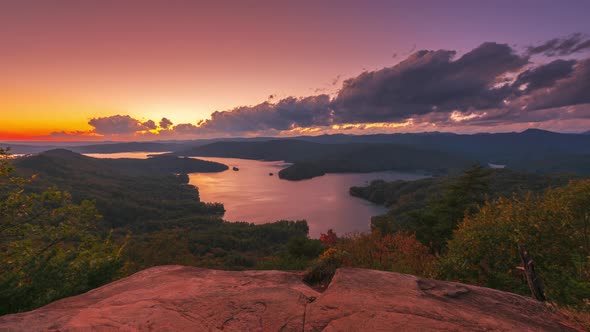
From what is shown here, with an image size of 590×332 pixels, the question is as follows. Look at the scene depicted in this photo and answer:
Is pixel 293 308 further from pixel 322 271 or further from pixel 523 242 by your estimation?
pixel 523 242

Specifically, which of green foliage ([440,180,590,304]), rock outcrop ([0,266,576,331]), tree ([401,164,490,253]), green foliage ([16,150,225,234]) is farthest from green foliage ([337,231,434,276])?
green foliage ([16,150,225,234])

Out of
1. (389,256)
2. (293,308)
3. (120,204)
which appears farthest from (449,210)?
(120,204)

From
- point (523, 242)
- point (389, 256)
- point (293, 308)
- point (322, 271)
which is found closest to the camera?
point (293, 308)

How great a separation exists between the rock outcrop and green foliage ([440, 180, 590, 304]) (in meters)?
6.78

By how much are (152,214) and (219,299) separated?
168778 millimetres

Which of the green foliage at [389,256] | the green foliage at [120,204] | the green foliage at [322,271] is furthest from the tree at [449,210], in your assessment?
the green foliage at [120,204]

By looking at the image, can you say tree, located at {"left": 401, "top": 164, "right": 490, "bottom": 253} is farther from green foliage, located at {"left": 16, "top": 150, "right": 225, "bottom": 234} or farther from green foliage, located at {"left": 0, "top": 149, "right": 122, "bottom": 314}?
green foliage, located at {"left": 16, "top": 150, "right": 225, "bottom": 234}

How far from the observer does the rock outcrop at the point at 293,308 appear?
642 centimetres

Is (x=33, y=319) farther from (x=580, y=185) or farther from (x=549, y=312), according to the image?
(x=580, y=185)

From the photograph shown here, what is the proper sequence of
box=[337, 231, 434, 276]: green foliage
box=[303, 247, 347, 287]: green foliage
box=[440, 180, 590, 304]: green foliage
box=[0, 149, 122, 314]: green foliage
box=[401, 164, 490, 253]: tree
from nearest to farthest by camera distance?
box=[303, 247, 347, 287]: green foliage, box=[0, 149, 122, 314]: green foliage, box=[440, 180, 590, 304]: green foliage, box=[337, 231, 434, 276]: green foliage, box=[401, 164, 490, 253]: tree

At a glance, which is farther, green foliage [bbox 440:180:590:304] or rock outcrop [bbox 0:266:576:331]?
green foliage [bbox 440:180:590:304]

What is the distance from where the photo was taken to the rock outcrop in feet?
21.1

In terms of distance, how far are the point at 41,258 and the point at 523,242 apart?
26.4 meters

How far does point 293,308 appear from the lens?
294 inches
